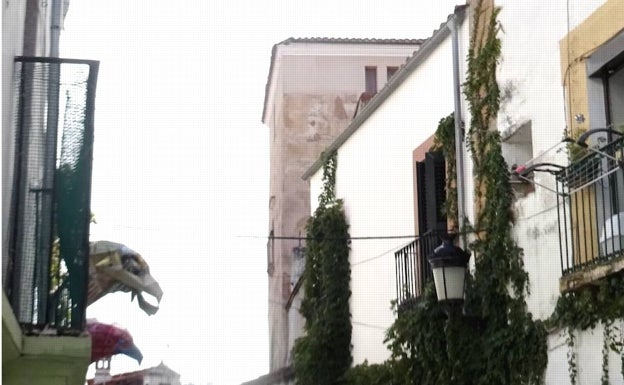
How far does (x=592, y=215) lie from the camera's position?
30.0 feet

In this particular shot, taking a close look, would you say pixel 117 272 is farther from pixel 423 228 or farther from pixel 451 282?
pixel 423 228

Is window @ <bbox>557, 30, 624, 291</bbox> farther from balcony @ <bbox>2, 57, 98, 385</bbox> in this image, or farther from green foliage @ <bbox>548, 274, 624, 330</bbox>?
balcony @ <bbox>2, 57, 98, 385</bbox>

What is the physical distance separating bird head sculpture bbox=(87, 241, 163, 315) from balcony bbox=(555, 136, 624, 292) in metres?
3.41

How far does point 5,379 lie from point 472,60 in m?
A: 7.21

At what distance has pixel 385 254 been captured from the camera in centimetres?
1521

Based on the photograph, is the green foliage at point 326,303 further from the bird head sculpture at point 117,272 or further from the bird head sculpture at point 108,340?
the bird head sculpture at point 117,272

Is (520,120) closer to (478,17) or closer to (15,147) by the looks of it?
(478,17)

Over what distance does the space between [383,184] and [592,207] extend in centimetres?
633

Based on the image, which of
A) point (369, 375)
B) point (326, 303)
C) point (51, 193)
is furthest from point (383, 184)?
point (51, 193)

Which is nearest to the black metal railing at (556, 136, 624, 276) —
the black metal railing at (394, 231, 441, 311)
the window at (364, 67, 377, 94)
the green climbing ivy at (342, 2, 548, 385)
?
the green climbing ivy at (342, 2, 548, 385)

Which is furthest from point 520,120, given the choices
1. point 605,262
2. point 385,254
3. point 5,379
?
point 5,379

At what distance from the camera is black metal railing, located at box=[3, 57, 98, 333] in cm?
643

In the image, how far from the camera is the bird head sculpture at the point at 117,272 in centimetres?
869

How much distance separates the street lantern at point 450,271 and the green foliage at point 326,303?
6104 millimetres
